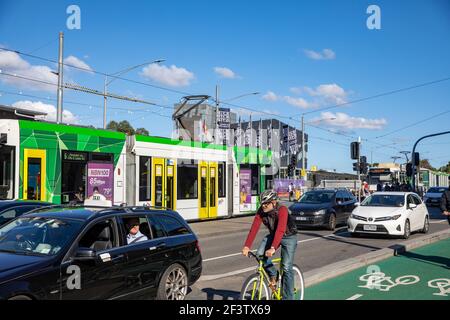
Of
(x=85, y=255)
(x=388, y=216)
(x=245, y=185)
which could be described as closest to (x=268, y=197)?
(x=85, y=255)

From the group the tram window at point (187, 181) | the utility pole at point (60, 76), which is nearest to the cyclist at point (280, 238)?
the tram window at point (187, 181)

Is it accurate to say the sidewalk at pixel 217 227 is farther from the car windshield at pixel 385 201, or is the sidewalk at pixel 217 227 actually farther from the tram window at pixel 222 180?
the car windshield at pixel 385 201

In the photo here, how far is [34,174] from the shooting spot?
13695mm

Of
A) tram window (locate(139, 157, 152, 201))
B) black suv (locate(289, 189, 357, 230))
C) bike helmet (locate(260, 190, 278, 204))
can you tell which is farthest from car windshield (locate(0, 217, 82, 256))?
black suv (locate(289, 189, 357, 230))

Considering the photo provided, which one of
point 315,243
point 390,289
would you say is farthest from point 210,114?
point 390,289

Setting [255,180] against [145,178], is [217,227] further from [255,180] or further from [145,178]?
[255,180]

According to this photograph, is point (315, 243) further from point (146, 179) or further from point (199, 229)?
point (146, 179)

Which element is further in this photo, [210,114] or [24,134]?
[210,114]

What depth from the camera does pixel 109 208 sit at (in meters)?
6.46

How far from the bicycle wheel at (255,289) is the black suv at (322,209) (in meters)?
12.2

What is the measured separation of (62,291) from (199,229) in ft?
41.9

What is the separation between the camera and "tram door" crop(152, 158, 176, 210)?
1805 centimetres

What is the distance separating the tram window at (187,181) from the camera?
1923cm
